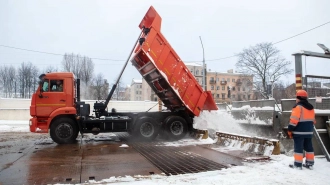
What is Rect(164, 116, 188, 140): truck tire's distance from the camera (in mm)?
11484

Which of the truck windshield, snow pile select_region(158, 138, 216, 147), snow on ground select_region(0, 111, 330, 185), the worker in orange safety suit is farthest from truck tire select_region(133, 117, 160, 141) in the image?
the worker in orange safety suit

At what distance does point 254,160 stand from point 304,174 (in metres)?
1.51

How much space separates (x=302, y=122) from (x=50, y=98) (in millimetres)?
8264

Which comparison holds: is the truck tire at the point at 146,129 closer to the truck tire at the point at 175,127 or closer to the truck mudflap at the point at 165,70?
the truck tire at the point at 175,127

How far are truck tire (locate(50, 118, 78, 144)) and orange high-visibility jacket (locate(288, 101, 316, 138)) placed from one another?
24.8 feet

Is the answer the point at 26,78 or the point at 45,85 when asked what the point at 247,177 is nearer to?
the point at 45,85

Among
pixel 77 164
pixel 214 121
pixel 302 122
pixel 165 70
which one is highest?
pixel 165 70

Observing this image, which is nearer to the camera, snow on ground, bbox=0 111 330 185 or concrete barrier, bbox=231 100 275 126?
snow on ground, bbox=0 111 330 185

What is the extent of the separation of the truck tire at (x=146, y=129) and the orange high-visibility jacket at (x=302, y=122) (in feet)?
20.2

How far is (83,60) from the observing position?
4438 cm

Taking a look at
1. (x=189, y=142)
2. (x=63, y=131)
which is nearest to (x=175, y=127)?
(x=189, y=142)

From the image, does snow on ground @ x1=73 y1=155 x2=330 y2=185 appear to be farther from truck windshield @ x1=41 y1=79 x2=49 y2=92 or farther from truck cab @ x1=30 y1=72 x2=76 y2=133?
truck windshield @ x1=41 y1=79 x2=49 y2=92

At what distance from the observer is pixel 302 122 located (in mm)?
6016

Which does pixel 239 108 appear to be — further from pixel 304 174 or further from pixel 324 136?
pixel 304 174
